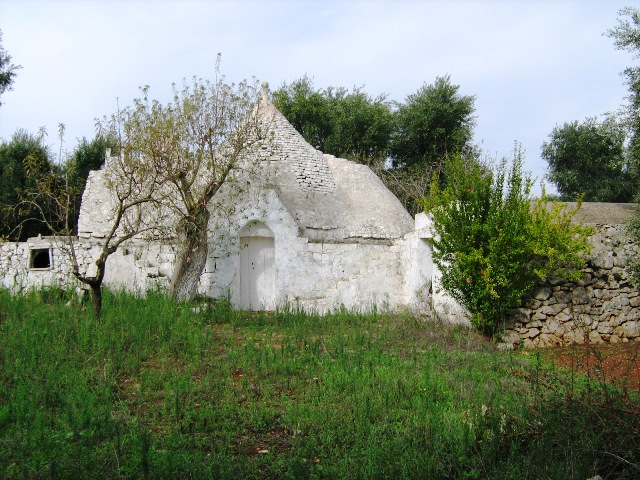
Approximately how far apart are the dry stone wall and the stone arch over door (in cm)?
556

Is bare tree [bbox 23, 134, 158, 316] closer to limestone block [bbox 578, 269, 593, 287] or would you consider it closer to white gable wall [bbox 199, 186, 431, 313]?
white gable wall [bbox 199, 186, 431, 313]

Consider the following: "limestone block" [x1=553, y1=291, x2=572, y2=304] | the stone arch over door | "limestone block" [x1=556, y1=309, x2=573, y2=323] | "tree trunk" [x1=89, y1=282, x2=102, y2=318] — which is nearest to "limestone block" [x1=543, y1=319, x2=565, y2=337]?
"limestone block" [x1=556, y1=309, x2=573, y2=323]

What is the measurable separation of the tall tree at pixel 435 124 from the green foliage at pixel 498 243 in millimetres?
14257

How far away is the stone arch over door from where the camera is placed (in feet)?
45.8

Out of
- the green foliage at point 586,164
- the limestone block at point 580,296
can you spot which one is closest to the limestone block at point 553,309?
the limestone block at point 580,296

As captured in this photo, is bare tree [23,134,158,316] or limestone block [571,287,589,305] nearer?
bare tree [23,134,158,316]

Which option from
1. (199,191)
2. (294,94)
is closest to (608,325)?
(199,191)

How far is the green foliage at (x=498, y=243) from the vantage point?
1072 centimetres

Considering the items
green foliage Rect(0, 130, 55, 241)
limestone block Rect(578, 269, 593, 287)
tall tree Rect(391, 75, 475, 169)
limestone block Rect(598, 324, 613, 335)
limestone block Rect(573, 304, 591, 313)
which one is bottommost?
limestone block Rect(598, 324, 613, 335)

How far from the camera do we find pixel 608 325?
11602 millimetres

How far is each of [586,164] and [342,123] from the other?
10249mm

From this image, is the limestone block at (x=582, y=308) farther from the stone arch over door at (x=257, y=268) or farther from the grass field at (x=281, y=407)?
the stone arch over door at (x=257, y=268)

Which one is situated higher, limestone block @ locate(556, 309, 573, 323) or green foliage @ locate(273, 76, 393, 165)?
green foliage @ locate(273, 76, 393, 165)

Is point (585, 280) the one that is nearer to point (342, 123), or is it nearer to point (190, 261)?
point (190, 261)
